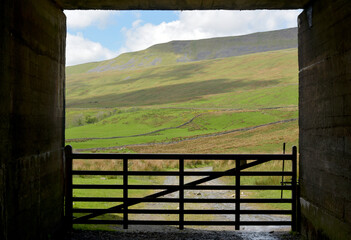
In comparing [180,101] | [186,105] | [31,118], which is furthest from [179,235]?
[180,101]

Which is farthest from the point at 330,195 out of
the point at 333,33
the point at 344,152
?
the point at 333,33

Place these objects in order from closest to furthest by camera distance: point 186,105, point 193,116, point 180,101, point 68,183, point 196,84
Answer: point 68,183
point 193,116
point 186,105
point 180,101
point 196,84

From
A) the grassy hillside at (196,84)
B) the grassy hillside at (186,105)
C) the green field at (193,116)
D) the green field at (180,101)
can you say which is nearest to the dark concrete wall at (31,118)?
the green field at (193,116)

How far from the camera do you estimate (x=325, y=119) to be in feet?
19.2

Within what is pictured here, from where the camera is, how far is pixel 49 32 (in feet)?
20.6

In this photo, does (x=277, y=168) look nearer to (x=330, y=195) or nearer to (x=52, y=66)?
(x=330, y=195)

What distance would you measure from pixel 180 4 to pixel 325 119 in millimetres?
3576

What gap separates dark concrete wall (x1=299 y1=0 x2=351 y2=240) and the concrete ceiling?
1.97ft

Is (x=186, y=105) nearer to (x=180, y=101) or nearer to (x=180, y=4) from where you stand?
(x=180, y=101)

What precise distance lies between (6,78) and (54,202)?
10.3ft

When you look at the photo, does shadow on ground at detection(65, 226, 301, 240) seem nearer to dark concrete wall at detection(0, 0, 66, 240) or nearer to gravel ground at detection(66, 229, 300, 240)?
gravel ground at detection(66, 229, 300, 240)

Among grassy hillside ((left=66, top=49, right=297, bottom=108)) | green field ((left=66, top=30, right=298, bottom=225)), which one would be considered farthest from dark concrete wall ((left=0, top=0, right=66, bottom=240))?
grassy hillside ((left=66, top=49, right=297, bottom=108))

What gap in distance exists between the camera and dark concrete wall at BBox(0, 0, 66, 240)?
4.45 meters

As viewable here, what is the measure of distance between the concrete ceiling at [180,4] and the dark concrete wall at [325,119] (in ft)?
1.97
